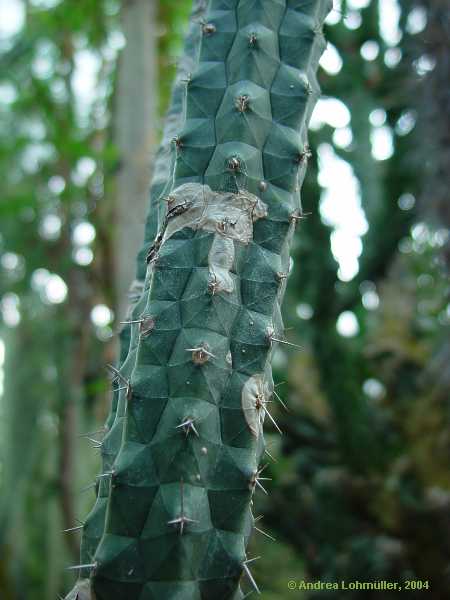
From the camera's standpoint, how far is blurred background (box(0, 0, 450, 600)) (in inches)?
156

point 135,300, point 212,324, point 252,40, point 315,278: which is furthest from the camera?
point 315,278

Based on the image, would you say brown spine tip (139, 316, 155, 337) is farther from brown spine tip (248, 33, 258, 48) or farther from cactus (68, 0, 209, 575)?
brown spine tip (248, 33, 258, 48)

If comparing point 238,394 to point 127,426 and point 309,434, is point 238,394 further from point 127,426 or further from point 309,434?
point 309,434

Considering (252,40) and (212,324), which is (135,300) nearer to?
(212,324)

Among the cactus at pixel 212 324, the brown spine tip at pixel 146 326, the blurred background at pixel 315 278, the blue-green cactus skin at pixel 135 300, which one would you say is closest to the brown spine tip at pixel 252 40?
the cactus at pixel 212 324

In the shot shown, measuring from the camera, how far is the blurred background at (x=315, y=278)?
3959 mm

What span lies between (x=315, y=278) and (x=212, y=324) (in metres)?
3.96

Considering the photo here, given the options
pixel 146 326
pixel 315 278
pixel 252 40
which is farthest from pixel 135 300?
pixel 315 278

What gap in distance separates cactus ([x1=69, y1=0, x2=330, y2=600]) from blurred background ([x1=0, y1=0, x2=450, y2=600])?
1.88m

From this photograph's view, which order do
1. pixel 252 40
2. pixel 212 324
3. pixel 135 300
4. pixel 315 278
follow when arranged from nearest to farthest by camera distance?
pixel 212 324, pixel 252 40, pixel 135 300, pixel 315 278

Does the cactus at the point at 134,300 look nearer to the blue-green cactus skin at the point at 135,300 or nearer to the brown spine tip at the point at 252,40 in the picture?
the blue-green cactus skin at the point at 135,300

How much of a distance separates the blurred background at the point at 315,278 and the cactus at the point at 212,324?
6.15 feet

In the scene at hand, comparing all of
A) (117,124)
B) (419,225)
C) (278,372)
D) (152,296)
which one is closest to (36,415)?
(278,372)

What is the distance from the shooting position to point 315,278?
17.1 ft
